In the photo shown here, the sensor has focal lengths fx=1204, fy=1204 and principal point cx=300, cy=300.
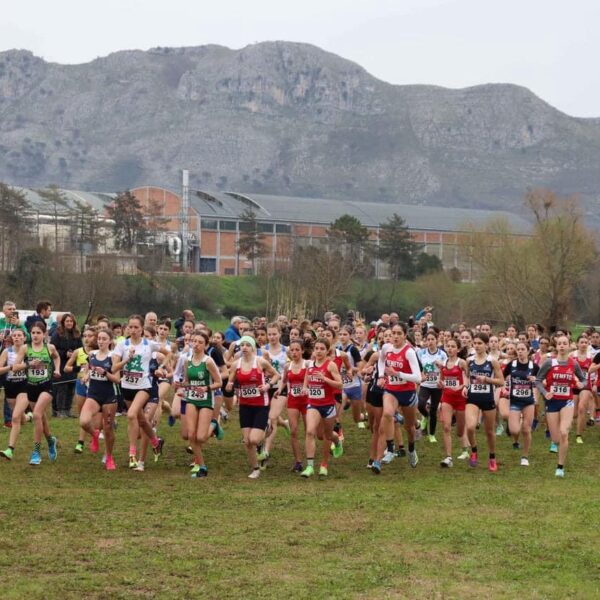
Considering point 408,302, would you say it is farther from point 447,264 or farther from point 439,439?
point 439,439

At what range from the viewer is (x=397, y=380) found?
55.4ft

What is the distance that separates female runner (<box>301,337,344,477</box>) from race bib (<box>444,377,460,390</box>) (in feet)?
7.28

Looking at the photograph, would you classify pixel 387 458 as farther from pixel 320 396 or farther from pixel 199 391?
pixel 199 391

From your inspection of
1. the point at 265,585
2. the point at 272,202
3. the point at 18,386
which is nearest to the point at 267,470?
the point at 18,386

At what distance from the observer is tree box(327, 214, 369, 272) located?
98731 millimetres

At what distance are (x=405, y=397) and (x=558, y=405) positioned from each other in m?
2.40

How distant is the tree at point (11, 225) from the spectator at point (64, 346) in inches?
1757

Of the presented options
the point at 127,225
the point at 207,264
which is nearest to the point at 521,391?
the point at 127,225

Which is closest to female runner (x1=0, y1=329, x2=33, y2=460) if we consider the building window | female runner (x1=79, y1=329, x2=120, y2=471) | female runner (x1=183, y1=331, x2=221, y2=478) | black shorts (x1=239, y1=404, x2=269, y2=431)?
female runner (x1=79, y1=329, x2=120, y2=471)

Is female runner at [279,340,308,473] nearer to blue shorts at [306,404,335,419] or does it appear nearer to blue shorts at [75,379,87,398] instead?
blue shorts at [306,404,335,419]

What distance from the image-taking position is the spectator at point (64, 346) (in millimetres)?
22734

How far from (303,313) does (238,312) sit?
52.5 feet

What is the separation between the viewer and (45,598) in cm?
942

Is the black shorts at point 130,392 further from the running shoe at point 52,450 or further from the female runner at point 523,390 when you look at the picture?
the female runner at point 523,390
